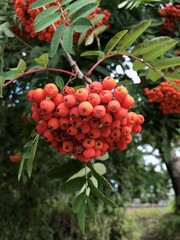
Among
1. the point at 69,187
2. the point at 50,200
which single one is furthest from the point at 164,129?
the point at 50,200

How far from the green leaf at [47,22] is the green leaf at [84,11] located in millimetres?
50

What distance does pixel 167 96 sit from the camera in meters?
1.67

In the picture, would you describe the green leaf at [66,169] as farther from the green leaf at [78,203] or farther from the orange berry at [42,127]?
the orange berry at [42,127]

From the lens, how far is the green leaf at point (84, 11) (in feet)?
2.96

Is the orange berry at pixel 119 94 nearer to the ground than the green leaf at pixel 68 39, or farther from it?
nearer to the ground

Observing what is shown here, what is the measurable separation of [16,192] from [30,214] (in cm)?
36

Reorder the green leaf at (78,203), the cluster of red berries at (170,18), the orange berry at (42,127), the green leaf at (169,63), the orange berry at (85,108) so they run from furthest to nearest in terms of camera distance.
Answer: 1. the cluster of red berries at (170,18)
2. the green leaf at (78,203)
3. the green leaf at (169,63)
4. the orange berry at (42,127)
5. the orange berry at (85,108)

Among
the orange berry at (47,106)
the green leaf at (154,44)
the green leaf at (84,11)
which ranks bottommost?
the orange berry at (47,106)

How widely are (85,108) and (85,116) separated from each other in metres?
0.03

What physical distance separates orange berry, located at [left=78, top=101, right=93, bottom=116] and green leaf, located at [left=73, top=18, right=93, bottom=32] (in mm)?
185

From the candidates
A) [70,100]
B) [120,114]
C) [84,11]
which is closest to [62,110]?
[70,100]

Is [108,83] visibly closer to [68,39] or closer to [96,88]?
[96,88]

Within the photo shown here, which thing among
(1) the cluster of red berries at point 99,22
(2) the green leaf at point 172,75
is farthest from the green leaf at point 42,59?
(1) the cluster of red berries at point 99,22

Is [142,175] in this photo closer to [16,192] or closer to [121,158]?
[121,158]
